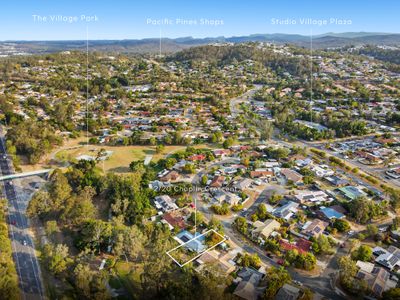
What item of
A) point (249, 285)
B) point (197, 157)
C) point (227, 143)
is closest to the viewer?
point (249, 285)

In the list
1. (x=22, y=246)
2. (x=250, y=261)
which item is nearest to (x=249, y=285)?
(x=250, y=261)

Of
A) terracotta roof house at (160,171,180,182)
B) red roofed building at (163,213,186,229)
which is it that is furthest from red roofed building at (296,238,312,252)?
terracotta roof house at (160,171,180,182)

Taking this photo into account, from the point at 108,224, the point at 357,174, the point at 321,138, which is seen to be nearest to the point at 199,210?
the point at 108,224

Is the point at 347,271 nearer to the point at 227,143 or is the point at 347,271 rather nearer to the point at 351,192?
the point at 351,192

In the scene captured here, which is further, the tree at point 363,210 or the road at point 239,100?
the road at point 239,100

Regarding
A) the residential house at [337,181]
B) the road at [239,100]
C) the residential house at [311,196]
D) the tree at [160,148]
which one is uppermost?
the road at [239,100]

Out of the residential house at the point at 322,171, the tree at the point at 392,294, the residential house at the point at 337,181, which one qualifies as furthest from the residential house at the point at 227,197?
the tree at the point at 392,294

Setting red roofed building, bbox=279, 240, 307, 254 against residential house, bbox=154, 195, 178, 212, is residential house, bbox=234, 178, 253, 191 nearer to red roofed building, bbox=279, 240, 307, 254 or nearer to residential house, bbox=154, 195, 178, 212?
residential house, bbox=154, 195, 178, 212

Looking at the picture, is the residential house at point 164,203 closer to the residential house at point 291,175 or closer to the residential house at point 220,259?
the residential house at point 220,259
